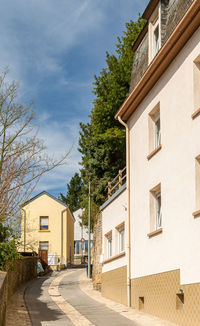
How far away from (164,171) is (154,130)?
228 centimetres

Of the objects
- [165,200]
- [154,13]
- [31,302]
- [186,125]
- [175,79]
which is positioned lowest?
[31,302]

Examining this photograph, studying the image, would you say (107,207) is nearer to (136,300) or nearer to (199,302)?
(136,300)

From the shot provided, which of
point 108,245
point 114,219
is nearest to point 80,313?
point 114,219

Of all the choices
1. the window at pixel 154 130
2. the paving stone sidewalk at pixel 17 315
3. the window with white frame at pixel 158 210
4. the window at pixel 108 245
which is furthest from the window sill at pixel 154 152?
the window at pixel 108 245

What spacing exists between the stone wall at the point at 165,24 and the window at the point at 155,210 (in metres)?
4.32

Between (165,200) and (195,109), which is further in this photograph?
(165,200)

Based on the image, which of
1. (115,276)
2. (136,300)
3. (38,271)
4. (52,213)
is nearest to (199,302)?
(136,300)

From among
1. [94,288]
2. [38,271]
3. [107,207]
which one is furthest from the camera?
[38,271]

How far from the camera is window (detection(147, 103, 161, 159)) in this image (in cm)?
1509

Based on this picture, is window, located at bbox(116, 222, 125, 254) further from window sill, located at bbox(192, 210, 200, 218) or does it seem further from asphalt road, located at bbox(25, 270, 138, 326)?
window sill, located at bbox(192, 210, 200, 218)

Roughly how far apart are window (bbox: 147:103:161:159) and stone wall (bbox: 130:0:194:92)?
6.60 ft

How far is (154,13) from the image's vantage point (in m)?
15.5

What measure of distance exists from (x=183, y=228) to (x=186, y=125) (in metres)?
2.45

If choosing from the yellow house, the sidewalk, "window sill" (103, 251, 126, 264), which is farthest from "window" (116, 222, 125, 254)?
the yellow house
